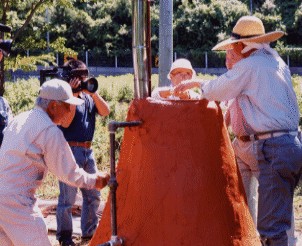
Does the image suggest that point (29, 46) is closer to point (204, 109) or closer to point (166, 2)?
point (166, 2)

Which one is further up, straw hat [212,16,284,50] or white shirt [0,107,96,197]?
straw hat [212,16,284,50]

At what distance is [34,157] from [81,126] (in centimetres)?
200

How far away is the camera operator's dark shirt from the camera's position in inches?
240

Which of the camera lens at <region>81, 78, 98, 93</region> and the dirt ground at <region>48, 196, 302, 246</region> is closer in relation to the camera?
the camera lens at <region>81, 78, 98, 93</region>

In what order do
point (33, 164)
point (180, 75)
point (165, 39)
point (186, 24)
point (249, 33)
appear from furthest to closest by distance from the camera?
1. point (186, 24)
2. point (165, 39)
3. point (180, 75)
4. point (249, 33)
5. point (33, 164)

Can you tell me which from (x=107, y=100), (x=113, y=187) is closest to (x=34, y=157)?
(x=113, y=187)

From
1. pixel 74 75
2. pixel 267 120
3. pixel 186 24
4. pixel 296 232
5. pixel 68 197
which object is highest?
pixel 186 24

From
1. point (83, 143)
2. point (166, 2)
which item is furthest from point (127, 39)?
point (83, 143)

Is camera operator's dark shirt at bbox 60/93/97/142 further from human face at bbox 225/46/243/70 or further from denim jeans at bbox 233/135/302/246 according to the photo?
denim jeans at bbox 233/135/302/246

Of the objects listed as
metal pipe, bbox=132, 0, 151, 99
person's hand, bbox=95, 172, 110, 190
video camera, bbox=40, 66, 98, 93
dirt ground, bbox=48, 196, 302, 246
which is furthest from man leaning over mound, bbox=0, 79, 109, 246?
dirt ground, bbox=48, 196, 302, 246

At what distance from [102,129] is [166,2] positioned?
12.0ft

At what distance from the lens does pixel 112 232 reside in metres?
3.99

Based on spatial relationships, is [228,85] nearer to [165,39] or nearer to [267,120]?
[267,120]

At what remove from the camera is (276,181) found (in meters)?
4.31
